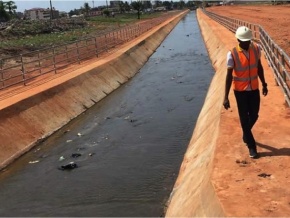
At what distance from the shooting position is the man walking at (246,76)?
6355mm

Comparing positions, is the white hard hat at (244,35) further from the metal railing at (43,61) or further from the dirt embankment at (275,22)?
the metal railing at (43,61)

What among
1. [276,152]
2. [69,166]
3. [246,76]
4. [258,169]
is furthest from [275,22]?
[258,169]

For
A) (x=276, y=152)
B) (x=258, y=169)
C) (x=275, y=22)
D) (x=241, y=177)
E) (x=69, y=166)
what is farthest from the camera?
(x=275, y=22)

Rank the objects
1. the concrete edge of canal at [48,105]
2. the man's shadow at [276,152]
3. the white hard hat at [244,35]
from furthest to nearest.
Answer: the concrete edge of canal at [48,105] < the man's shadow at [276,152] < the white hard hat at [244,35]

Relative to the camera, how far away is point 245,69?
6.47 m

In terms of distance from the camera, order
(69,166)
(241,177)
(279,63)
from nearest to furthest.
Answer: (241,177) < (279,63) < (69,166)

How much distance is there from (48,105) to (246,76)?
34.2 feet

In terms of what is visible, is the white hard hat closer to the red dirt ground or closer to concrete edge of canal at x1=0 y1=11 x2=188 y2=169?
the red dirt ground

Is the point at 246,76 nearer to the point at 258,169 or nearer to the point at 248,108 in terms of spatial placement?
the point at 248,108

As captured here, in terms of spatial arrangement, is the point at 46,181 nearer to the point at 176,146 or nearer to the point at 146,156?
the point at 146,156

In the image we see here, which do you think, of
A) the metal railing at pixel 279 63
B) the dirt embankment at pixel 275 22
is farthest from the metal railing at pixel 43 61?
the dirt embankment at pixel 275 22

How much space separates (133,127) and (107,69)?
886 cm

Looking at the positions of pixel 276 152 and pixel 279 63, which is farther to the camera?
pixel 279 63

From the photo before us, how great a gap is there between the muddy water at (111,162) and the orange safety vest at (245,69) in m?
3.33
